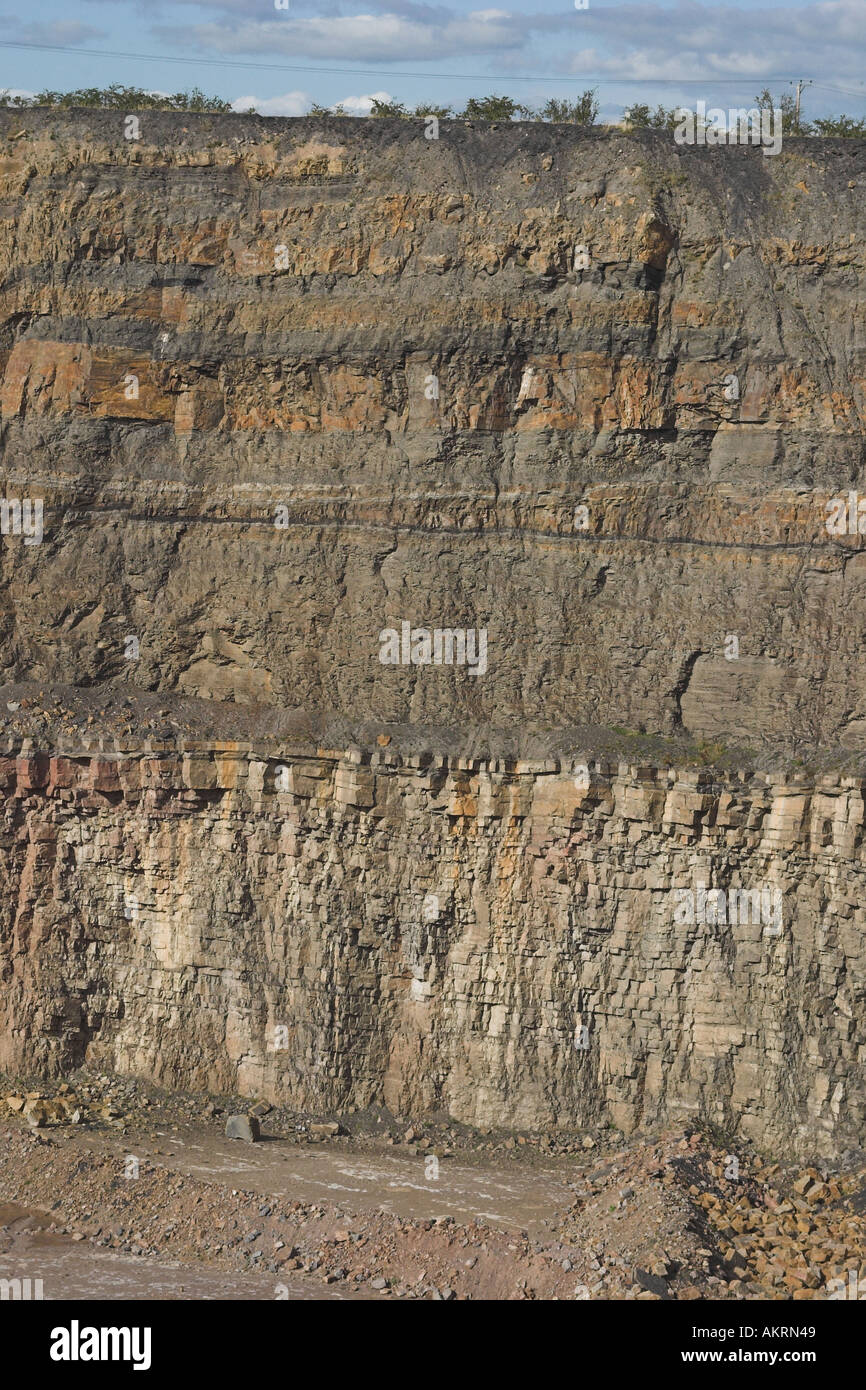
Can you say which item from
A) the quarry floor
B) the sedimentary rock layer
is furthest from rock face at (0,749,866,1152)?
the sedimentary rock layer

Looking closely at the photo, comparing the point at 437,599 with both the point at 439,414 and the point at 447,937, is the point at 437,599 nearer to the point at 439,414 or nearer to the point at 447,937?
the point at 439,414

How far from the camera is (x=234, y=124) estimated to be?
27625 millimetres

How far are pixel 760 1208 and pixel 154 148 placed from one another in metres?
19.4

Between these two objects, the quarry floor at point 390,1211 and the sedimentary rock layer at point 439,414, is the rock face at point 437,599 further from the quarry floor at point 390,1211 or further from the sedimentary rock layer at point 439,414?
the quarry floor at point 390,1211

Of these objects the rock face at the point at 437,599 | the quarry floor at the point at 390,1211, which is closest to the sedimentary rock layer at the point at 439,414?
the rock face at the point at 437,599

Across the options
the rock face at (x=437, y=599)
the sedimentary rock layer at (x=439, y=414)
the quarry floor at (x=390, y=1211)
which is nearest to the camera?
the quarry floor at (x=390, y=1211)

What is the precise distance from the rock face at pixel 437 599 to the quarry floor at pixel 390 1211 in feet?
2.78

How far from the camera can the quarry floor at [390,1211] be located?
18.9m

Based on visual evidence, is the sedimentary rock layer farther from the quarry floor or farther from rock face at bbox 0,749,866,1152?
the quarry floor

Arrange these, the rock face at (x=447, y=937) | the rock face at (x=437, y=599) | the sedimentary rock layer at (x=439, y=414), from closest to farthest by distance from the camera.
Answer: the rock face at (x=447, y=937) < the rock face at (x=437, y=599) < the sedimentary rock layer at (x=439, y=414)

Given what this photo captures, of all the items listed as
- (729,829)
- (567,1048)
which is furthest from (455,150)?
(567,1048)

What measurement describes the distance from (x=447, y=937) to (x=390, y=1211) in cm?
427

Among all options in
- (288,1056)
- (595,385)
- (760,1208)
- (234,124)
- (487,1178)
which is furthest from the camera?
(234,124)
